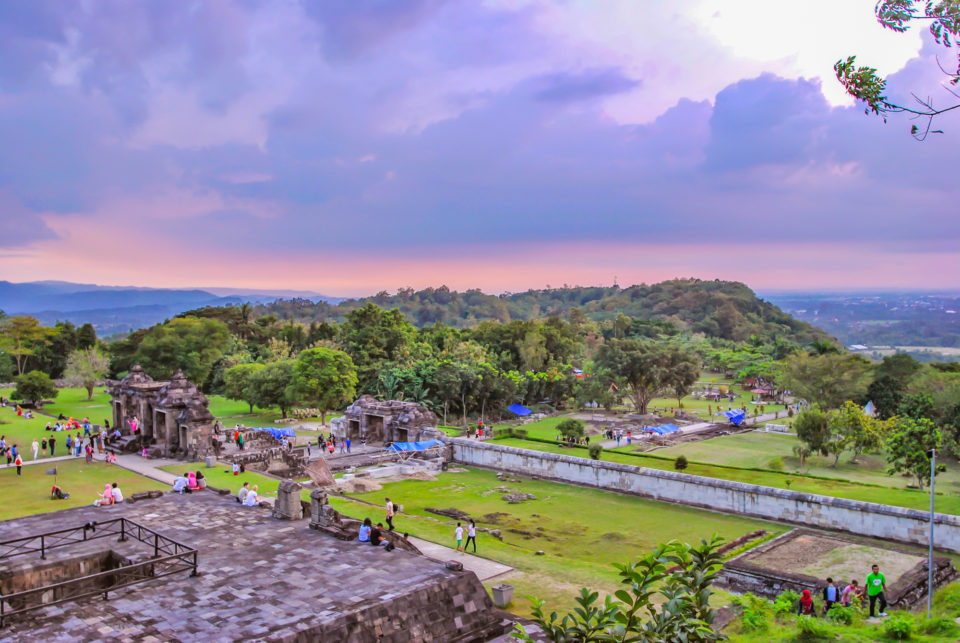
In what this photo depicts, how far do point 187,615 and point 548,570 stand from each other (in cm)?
953

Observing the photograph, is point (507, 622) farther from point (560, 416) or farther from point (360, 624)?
point (560, 416)

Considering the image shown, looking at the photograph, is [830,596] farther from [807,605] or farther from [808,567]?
[808,567]

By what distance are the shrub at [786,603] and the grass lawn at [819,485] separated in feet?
33.7

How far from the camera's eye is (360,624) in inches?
480

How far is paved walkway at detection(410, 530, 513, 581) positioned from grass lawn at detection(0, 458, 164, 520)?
40.0 feet

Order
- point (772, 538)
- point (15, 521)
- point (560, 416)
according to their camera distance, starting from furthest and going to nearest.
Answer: point (560, 416) → point (772, 538) → point (15, 521)

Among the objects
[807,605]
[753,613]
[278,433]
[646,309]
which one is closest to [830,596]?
[807,605]

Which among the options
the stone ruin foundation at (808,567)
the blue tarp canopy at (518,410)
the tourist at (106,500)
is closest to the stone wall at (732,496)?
the stone ruin foundation at (808,567)

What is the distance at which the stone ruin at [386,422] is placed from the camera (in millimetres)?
36375

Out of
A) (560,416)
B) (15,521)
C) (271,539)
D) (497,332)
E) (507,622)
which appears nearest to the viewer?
(507,622)

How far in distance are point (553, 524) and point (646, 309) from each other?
412 ft

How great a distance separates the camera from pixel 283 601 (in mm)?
12828

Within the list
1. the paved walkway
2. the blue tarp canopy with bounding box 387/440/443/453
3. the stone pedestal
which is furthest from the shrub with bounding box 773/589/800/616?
the blue tarp canopy with bounding box 387/440/443/453

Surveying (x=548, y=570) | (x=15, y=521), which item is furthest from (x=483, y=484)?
(x=15, y=521)
